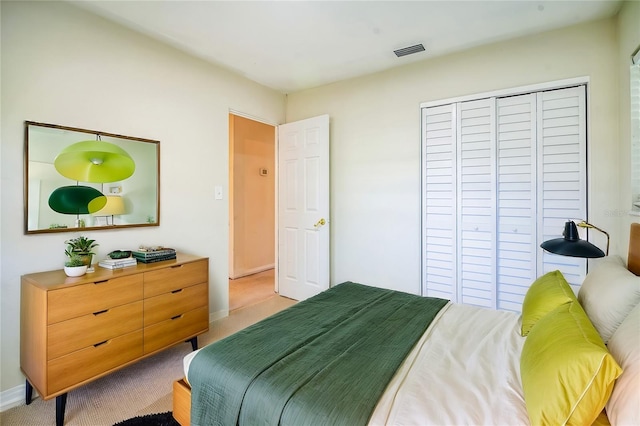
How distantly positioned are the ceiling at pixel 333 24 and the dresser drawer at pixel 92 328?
208cm

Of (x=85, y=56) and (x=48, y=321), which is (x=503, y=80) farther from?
(x=48, y=321)

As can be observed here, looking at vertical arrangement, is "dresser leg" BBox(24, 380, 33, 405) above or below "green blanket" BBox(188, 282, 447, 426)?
below

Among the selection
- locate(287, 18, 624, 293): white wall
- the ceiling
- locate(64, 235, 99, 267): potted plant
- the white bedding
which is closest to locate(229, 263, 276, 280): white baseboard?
locate(287, 18, 624, 293): white wall

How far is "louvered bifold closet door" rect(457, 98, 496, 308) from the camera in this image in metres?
2.66

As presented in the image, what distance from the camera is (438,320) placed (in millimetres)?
1682

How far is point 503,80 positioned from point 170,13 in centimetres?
275

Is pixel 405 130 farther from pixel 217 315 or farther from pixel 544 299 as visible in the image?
pixel 217 315

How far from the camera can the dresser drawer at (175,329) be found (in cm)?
204

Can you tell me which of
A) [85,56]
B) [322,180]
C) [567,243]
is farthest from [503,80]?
[85,56]

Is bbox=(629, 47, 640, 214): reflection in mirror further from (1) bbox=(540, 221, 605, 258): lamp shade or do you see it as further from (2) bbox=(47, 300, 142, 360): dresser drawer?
(2) bbox=(47, 300, 142, 360): dresser drawer

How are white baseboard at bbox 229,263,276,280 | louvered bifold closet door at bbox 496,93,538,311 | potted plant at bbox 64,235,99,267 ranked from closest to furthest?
potted plant at bbox 64,235,99,267 → louvered bifold closet door at bbox 496,93,538,311 → white baseboard at bbox 229,263,276,280

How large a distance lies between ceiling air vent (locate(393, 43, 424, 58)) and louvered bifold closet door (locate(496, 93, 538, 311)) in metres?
0.85

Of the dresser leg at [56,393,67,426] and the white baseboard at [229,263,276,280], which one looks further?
the white baseboard at [229,263,276,280]

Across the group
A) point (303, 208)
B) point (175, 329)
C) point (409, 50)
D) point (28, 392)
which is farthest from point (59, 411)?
point (409, 50)
